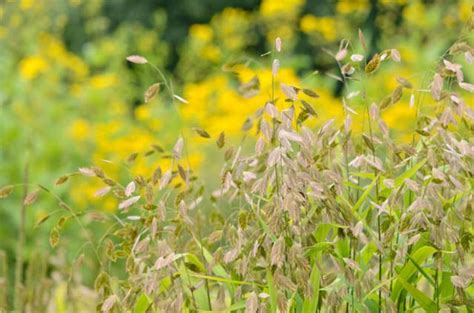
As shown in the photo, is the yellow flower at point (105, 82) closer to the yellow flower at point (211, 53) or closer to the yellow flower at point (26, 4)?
the yellow flower at point (26, 4)

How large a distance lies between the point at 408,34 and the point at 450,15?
2.39 feet

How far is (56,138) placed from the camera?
6.30 metres

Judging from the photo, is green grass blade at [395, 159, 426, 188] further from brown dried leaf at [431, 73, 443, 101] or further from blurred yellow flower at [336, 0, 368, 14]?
blurred yellow flower at [336, 0, 368, 14]

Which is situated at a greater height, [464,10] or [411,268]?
[411,268]

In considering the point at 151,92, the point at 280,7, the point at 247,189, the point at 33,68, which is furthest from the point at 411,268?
the point at 280,7

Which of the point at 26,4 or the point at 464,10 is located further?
the point at 464,10

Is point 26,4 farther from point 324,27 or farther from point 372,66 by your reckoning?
point 372,66

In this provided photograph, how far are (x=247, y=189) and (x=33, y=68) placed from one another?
5.45m

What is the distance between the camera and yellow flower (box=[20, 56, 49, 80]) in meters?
7.22

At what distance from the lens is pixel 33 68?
725cm

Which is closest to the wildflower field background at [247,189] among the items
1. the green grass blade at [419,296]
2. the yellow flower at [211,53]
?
the green grass blade at [419,296]

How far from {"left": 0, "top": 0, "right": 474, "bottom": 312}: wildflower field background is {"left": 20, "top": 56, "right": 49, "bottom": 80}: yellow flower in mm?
12

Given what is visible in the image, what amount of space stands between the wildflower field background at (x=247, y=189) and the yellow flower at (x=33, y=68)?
1 cm

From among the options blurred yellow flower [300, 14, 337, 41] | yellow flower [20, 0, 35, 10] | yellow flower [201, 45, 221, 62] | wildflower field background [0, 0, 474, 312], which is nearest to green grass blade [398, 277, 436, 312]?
wildflower field background [0, 0, 474, 312]
